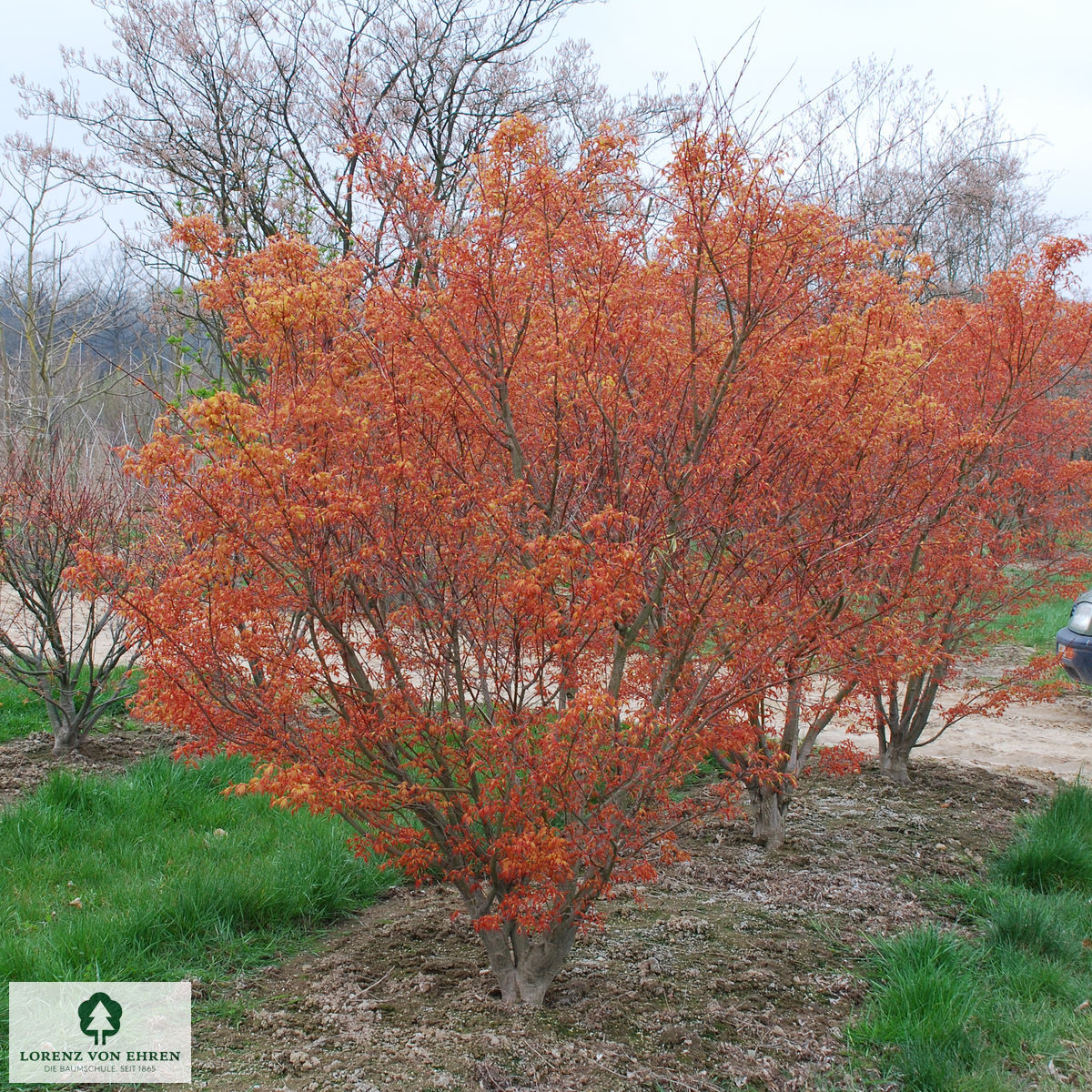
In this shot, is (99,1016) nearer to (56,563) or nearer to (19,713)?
(56,563)

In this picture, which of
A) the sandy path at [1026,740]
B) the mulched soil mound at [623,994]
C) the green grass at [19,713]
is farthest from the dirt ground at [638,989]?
the green grass at [19,713]

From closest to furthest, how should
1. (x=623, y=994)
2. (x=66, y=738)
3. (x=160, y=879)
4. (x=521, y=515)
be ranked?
(x=521, y=515)
(x=623, y=994)
(x=160, y=879)
(x=66, y=738)

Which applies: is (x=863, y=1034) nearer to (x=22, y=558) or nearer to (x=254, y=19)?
(x=22, y=558)

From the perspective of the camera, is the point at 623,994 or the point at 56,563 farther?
the point at 56,563

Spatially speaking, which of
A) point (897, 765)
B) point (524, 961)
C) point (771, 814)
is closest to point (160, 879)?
point (524, 961)

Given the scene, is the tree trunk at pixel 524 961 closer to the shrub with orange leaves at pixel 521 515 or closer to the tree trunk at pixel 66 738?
the shrub with orange leaves at pixel 521 515

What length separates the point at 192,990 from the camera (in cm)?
341

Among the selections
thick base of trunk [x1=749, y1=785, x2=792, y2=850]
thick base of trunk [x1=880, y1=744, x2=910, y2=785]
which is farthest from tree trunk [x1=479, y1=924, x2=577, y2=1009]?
thick base of trunk [x1=880, y1=744, x2=910, y2=785]

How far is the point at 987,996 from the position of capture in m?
3.37

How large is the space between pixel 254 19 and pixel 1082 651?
33.3 feet

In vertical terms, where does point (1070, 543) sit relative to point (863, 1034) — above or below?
above

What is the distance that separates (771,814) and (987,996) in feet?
6.38

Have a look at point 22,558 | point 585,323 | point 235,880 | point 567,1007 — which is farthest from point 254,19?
point 567,1007

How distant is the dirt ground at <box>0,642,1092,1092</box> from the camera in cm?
A: 298
